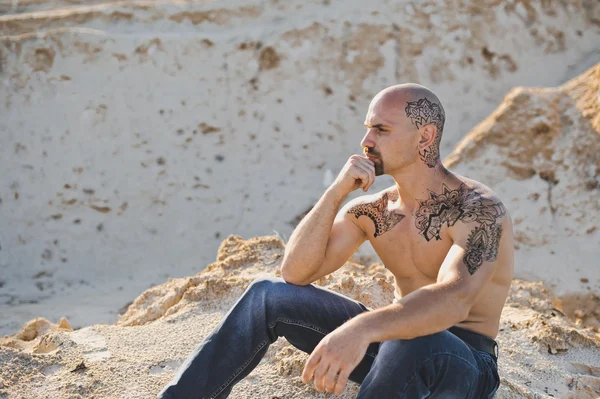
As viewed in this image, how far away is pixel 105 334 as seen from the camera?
4.63 metres

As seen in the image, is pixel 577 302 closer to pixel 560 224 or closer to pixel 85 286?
pixel 560 224

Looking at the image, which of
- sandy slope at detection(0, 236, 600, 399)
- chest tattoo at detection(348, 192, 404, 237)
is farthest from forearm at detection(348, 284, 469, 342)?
sandy slope at detection(0, 236, 600, 399)

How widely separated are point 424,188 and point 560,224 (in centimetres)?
421

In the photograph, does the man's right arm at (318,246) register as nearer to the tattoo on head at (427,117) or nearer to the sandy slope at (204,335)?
the tattoo on head at (427,117)

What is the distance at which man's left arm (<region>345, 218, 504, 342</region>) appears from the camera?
2.96 m

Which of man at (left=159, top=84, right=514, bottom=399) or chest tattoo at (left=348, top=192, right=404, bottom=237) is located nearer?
man at (left=159, top=84, right=514, bottom=399)

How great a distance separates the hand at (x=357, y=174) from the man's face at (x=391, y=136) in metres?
0.05

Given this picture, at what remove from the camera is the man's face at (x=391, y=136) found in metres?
3.60

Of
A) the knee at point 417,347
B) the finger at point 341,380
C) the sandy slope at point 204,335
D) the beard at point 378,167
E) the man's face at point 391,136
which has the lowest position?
the sandy slope at point 204,335

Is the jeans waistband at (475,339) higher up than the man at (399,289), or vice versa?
the man at (399,289)

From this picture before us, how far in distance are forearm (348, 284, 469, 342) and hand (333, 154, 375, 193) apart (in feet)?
2.35

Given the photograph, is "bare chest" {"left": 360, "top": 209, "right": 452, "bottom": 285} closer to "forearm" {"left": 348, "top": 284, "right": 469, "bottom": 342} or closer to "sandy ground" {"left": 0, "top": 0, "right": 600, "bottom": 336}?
"forearm" {"left": 348, "top": 284, "right": 469, "bottom": 342}

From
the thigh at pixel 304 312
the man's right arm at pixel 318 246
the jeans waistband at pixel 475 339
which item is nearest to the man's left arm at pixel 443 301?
the jeans waistband at pixel 475 339

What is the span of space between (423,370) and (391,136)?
1141 millimetres
